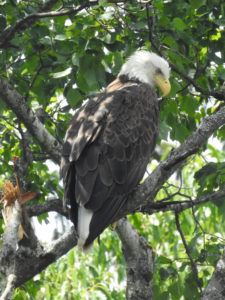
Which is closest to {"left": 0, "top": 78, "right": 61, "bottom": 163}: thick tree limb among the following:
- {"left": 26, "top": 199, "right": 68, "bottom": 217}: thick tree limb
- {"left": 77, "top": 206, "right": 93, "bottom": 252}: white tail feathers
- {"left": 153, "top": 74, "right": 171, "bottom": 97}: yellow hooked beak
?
{"left": 26, "top": 199, "right": 68, "bottom": 217}: thick tree limb

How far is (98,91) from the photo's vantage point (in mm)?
5117

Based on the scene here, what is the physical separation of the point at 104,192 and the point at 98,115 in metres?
0.64

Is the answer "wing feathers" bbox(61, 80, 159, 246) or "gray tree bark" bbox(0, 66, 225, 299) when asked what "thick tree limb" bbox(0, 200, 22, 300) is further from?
"gray tree bark" bbox(0, 66, 225, 299)

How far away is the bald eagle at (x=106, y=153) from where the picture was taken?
389 cm

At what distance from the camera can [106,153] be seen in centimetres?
409

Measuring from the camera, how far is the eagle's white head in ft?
17.0

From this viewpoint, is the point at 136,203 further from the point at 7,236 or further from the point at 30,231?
the point at 7,236

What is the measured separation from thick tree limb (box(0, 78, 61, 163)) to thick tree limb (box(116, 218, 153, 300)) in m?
0.80

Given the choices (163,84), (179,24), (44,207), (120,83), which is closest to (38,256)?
(44,207)

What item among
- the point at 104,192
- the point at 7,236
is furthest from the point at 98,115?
the point at 7,236

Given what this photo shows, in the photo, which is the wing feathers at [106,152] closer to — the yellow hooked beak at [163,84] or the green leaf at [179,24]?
the yellow hooked beak at [163,84]

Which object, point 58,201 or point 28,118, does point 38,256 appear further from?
point 28,118

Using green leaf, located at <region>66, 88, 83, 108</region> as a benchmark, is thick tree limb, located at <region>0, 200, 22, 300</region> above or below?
below

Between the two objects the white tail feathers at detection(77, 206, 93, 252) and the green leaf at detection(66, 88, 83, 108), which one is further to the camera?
the green leaf at detection(66, 88, 83, 108)
